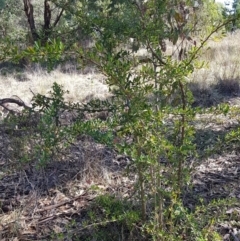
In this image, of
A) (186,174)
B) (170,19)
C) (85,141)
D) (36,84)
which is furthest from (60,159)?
(36,84)

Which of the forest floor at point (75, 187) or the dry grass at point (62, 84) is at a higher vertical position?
the forest floor at point (75, 187)

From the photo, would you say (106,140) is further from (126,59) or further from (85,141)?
(85,141)

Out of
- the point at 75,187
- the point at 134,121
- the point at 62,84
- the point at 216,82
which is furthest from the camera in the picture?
Result: the point at 62,84

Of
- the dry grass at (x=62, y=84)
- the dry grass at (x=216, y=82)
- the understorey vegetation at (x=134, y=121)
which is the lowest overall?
the dry grass at (x=62, y=84)

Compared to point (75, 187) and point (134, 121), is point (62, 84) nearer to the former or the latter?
point (75, 187)

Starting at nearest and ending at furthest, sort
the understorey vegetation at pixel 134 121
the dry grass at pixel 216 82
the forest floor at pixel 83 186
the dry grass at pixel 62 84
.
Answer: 1. the understorey vegetation at pixel 134 121
2. the forest floor at pixel 83 186
3. the dry grass at pixel 216 82
4. the dry grass at pixel 62 84

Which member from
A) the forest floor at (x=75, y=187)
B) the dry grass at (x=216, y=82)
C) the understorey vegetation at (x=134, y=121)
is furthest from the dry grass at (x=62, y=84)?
the understorey vegetation at (x=134, y=121)

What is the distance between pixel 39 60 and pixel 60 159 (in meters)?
1.85

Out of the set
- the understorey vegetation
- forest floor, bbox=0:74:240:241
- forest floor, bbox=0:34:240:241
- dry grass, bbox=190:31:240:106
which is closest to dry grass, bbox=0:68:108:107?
dry grass, bbox=190:31:240:106

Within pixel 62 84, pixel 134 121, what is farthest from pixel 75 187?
pixel 62 84

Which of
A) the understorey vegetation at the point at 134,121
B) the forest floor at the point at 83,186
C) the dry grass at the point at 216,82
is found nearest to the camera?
the understorey vegetation at the point at 134,121

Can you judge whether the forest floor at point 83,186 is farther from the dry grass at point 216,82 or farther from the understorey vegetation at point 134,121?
the dry grass at point 216,82

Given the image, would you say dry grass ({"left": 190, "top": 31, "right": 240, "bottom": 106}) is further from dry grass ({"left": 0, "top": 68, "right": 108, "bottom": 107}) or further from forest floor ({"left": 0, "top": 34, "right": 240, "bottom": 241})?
forest floor ({"left": 0, "top": 34, "right": 240, "bottom": 241})

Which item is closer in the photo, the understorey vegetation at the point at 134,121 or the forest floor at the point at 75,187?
the understorey vegetation at the point at 134,121
